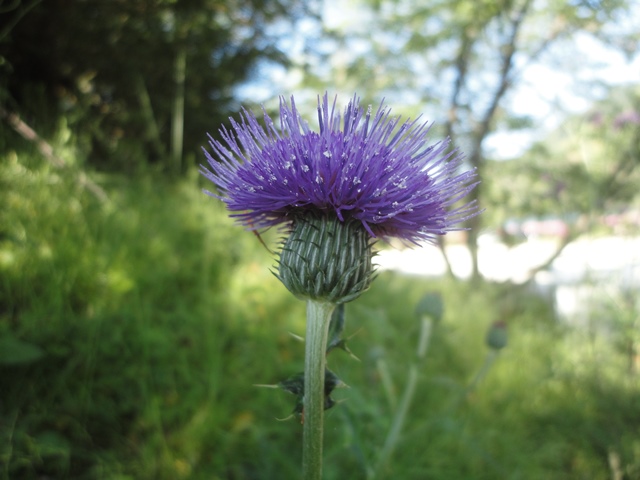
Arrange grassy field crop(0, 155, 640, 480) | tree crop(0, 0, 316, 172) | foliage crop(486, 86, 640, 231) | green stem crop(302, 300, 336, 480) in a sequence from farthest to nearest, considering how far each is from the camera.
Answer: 1. foliage crop(486, 86, 640, 231)
2. tree crop(0, 0, 316, 172)
3. grassy field crop(0, 155, 640, 480)
4. green stem crop(302, 300, 336, 480)

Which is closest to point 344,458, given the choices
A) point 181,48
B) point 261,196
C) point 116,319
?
point 116,319

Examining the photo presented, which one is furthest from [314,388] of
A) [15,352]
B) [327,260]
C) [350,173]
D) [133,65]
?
[133,65]

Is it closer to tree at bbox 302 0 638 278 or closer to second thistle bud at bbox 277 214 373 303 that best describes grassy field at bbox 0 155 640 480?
second thistle bud at bbox 277 214 373 303

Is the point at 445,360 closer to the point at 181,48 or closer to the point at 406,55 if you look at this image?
the point at 181,48

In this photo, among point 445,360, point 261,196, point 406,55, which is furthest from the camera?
point 406,55

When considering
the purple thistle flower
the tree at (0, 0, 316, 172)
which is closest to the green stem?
the purple thistle flower

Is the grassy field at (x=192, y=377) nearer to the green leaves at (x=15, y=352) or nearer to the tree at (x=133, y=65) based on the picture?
the green leaves at (x=15, y=352)
